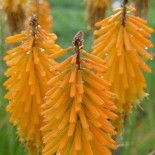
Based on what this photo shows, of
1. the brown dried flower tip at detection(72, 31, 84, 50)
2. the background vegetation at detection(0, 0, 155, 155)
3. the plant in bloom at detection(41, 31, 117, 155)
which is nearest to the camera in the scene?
the brown dried flower tip at detection(72, 31, 84, 50)

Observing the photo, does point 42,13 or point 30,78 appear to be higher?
point 30,78

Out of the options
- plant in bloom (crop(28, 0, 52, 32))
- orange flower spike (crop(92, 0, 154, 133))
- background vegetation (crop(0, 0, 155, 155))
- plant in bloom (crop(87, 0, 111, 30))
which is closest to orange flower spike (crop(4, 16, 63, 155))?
orange flower spike (crop(92, 0, 154, 133))

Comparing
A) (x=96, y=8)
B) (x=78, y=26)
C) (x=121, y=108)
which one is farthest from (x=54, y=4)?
(x=121, y=108)

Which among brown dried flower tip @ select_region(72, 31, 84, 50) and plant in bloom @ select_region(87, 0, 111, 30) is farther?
plant in bloom @ select_region(87, 0, 111, 30)

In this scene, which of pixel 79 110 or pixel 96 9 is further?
pixel 96 9

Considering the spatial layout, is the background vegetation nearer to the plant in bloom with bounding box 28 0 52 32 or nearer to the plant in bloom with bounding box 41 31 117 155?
the plant in bloom with bounding box 28 0 52 32

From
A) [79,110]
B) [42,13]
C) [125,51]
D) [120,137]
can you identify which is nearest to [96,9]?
[42,13]

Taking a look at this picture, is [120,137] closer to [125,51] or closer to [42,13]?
[125,51]
